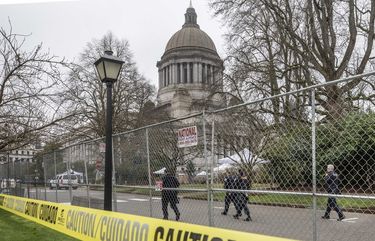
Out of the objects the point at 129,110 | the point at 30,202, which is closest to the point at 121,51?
the point at 129,110

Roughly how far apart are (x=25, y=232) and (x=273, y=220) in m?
6.27

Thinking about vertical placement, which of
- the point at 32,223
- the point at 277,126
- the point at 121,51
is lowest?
the point at 32,223

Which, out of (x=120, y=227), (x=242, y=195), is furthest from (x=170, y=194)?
(x=120, y=227)

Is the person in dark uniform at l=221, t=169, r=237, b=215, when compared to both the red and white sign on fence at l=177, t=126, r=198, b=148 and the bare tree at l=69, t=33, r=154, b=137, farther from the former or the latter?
the bare tree at l=69, t=33, r=154, b=137

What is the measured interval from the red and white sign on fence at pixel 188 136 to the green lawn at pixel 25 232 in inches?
146

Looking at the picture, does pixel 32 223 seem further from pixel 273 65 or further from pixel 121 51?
pixel 121 51

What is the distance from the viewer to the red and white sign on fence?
7.85 m

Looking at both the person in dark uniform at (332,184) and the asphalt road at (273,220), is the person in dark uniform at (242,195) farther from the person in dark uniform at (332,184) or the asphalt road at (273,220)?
the person in dark uniform at (332,184)

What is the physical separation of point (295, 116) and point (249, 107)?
35.6 inches

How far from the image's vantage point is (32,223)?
1307 centimetres

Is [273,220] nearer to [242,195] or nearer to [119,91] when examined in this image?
[242,195]

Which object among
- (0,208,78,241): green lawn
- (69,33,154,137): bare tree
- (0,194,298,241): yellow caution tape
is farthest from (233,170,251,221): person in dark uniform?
(69,33,154,137): bare tree

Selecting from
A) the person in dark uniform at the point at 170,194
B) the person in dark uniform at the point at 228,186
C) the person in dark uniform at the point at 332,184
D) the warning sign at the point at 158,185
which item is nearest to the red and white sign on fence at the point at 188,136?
the person in dark uniform at the point at 228,186

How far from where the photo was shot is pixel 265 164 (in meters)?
7.03
